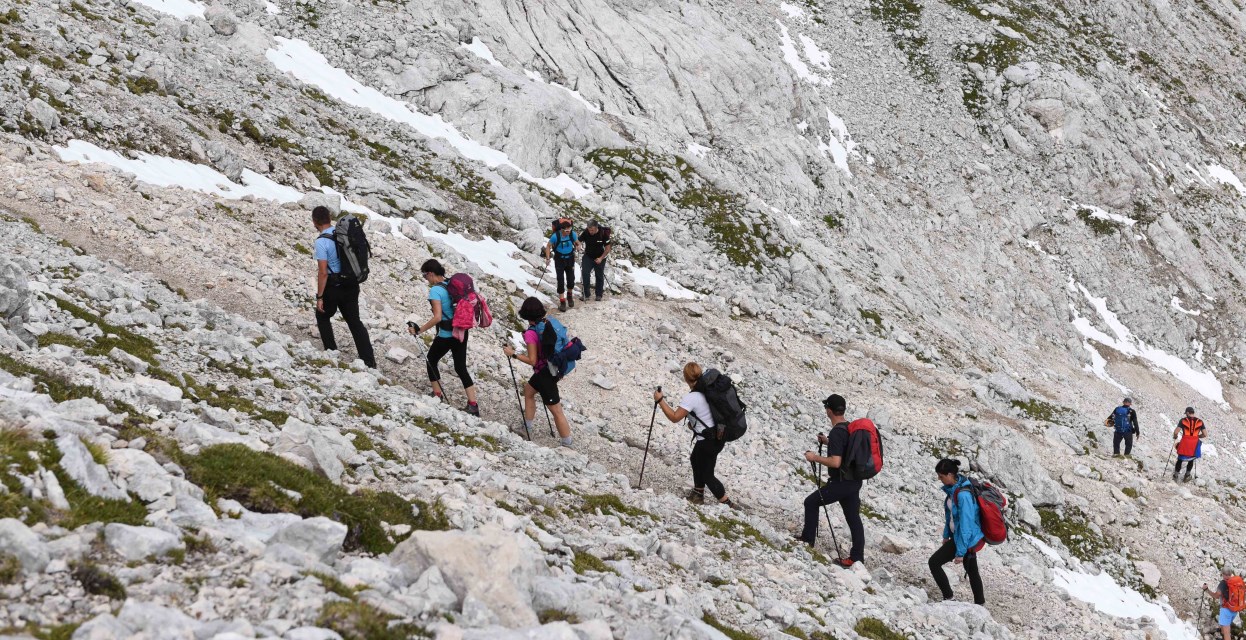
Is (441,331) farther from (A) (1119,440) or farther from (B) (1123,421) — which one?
(A) (1119,440)

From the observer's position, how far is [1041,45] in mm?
59875

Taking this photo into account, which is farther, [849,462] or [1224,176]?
[1224,176]

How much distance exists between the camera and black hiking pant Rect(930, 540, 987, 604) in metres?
12.4

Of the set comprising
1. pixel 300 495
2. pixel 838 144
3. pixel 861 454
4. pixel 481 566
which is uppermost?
pixel 481 566

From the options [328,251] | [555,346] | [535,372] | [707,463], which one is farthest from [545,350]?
[328,251]

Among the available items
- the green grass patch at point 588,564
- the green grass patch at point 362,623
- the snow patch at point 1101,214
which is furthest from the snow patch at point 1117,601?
the snow patch at point 1101,214

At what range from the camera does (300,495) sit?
22.8 feet

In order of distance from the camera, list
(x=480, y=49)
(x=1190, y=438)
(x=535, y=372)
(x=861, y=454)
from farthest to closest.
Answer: (x=480, y=49), (x=1190, y=438), (x=535, y=372), (x=861, y=454)

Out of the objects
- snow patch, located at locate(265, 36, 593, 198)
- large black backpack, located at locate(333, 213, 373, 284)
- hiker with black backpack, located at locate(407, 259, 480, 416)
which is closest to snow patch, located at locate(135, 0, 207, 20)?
snow patch, located at locate(265, 36, 593, 198)

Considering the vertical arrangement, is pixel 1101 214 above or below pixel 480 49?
below

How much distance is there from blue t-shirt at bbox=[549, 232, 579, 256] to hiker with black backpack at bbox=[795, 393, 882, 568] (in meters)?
10.3

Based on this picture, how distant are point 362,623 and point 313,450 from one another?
11.0 feet

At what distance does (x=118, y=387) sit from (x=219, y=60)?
22486mm

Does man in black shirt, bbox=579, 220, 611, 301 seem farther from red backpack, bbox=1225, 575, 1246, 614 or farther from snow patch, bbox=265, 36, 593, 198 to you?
red backpack, bbox=1225, 575, 1246, 614
